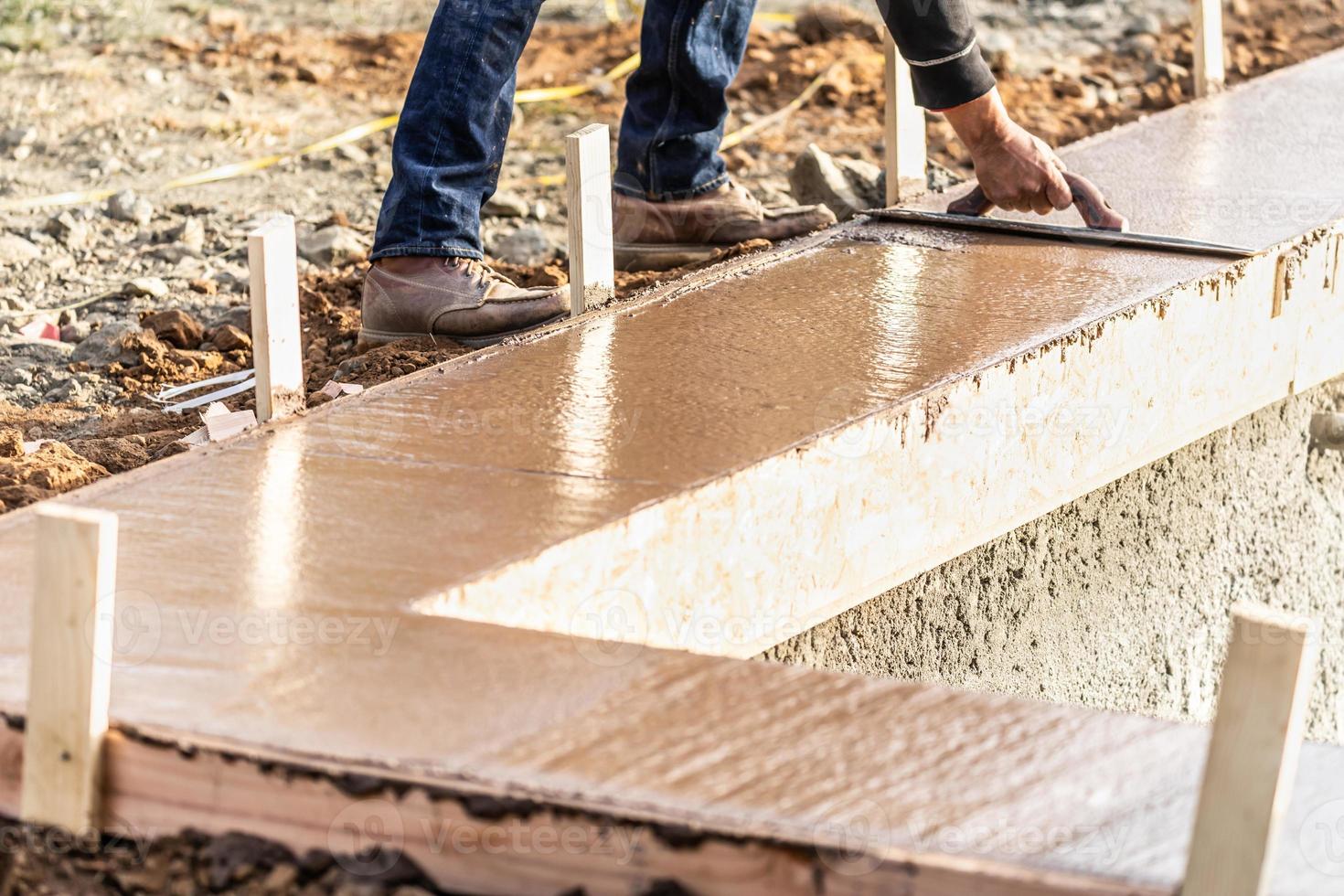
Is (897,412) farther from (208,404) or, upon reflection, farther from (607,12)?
(607,12)

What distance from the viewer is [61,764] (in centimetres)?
157

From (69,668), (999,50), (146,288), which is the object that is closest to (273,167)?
(146,288)

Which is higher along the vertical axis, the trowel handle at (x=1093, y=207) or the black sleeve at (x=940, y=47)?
the black sleeve at (x=940, y=47)

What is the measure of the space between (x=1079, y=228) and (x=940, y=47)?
61cm

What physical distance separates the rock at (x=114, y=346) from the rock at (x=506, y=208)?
1344mm

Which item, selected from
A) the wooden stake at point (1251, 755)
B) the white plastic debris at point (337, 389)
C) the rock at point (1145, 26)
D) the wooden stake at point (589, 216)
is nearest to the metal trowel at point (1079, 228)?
the wooden stake at point (589, 216)

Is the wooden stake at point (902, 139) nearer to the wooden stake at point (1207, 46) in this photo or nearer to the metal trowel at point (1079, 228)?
the metal trowel at point (1079, 228)

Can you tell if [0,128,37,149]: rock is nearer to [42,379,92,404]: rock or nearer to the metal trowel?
[42,379,92,404]: rock

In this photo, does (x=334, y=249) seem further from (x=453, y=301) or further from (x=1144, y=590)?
(x=1144, y=590)

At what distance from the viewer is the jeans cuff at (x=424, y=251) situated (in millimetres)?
3164

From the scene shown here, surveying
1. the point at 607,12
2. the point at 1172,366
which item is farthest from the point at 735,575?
the point at 607,12

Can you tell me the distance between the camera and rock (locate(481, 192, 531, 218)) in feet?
15.7

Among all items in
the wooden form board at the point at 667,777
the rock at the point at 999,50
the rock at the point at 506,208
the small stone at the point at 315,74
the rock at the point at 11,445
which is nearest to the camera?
the wooden form board at the point at 667,777

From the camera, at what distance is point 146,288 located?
4.04 meters
